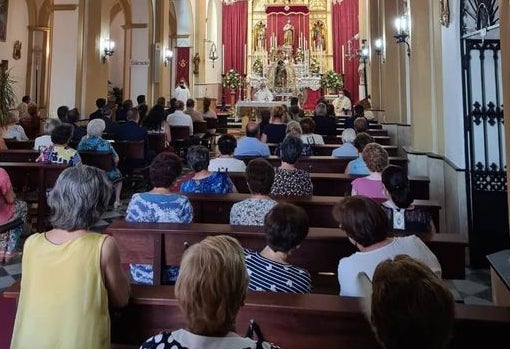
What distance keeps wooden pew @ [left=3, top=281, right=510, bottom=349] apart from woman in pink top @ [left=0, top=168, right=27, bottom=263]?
8.41ft

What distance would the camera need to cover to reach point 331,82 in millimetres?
17516

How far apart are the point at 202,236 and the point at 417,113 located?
14.1ft

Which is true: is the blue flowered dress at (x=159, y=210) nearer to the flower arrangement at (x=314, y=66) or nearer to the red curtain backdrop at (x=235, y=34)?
the flower arrangement at (x=314, y=66)

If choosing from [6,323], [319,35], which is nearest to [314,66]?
[319,35]

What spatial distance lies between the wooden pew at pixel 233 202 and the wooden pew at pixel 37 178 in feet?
6.72

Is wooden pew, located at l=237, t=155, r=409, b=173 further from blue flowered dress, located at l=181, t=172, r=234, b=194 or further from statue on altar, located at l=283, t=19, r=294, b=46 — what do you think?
statue on altar, located at l=283, t=19, r=294, b=46

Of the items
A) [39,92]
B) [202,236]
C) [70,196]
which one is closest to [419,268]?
[70,196]

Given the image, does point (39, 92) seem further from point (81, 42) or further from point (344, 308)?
point (344, 308)

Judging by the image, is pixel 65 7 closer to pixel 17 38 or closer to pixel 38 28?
pixel 17 38

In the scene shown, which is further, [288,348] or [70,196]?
[70,196]

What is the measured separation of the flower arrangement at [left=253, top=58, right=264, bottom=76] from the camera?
60.7 feet

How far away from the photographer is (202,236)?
97.4 inches

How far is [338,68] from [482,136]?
15.6m

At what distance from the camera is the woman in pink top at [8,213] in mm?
3803
